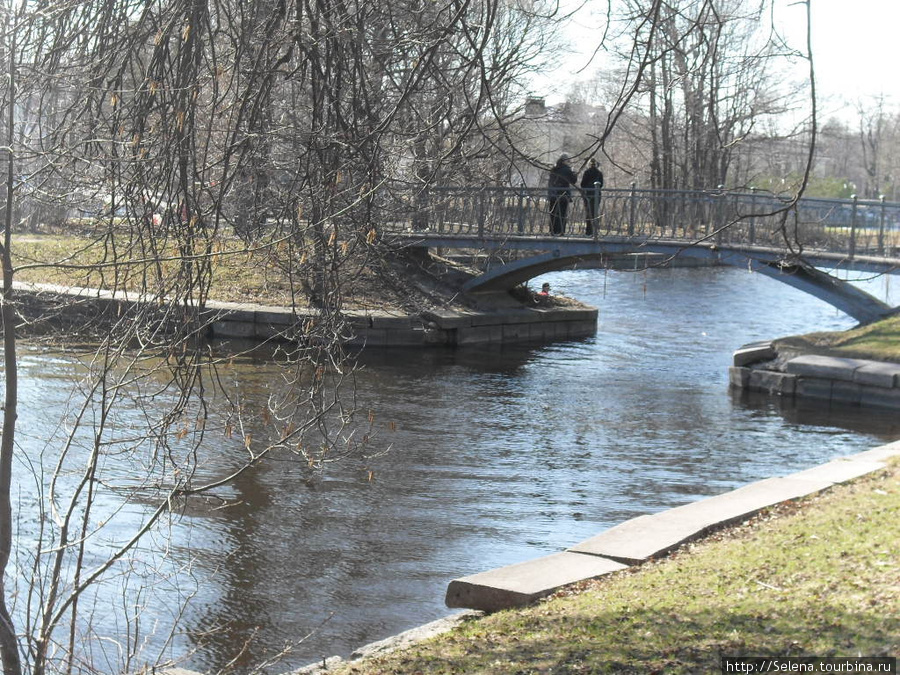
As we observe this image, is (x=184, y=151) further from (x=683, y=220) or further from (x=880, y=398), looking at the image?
(x=683, y=220)

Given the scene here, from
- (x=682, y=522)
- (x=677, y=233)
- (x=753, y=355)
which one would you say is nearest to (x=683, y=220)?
(x=677, y=233)

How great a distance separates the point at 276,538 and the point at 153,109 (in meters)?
4.90

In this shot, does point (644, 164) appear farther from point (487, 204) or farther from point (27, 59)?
point (27, 59)

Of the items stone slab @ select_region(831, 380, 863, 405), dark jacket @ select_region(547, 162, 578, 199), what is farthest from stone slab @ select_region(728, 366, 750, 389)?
dark jacket @ select_region(547, 162, 578, 199)

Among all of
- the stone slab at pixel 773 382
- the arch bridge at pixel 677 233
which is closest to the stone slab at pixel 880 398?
the stone slab at pixel 773 382

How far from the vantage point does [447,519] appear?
934 centimetres

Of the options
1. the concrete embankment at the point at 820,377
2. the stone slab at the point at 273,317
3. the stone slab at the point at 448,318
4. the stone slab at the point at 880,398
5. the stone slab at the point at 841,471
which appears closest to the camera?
the stone slab at the point at 841,471

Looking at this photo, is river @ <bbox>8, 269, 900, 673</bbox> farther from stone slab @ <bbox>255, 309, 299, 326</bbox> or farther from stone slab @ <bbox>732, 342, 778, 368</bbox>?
stone slab @ <bbox>255, 309, 299, 326</bbox>

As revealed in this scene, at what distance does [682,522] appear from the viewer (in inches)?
275

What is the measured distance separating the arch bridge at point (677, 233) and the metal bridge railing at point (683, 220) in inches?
0.7

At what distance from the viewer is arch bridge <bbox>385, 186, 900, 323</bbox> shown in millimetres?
17453

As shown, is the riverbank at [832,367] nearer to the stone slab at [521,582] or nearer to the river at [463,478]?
the river at [463,478]

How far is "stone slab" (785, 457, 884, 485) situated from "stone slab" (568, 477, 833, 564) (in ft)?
0.47

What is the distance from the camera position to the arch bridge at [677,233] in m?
17.5
